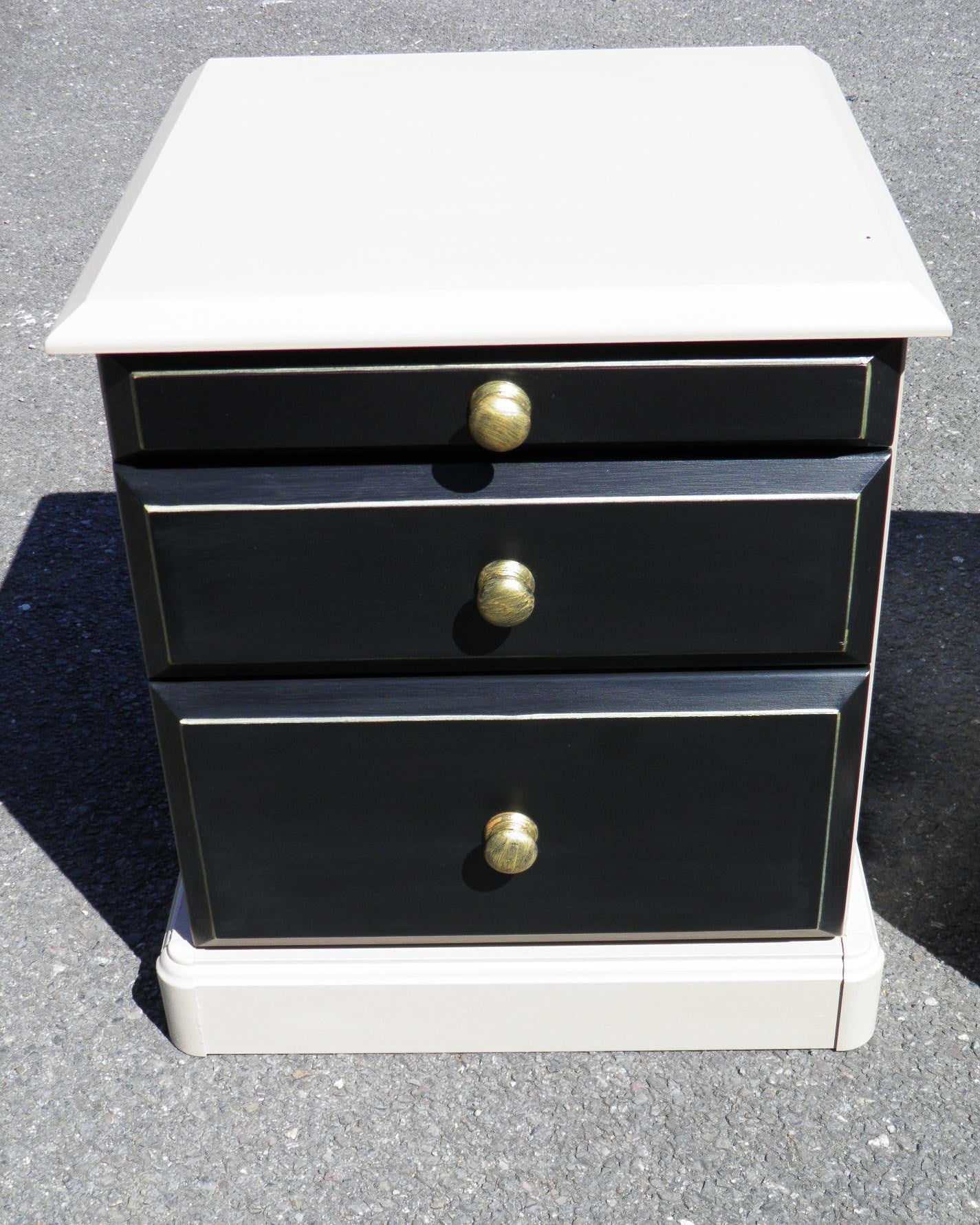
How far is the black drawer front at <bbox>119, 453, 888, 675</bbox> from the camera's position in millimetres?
1119

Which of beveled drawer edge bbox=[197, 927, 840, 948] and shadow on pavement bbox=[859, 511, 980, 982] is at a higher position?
beveled drawer edge bbox=[197, 927, 840, 948]

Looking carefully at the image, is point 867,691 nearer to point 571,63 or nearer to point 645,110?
point 645,110

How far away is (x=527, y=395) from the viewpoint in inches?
42.3

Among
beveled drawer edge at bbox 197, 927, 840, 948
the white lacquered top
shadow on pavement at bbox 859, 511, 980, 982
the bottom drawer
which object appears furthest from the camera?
shadow on pavement at bbox 859, 511, 980, 982

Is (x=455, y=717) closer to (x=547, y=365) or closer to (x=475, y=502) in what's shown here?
(x=475, y=502)

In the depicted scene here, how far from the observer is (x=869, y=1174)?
4.30 feet

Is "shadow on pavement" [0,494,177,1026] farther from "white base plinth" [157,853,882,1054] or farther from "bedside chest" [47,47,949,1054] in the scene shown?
"bedside chest" [47,47,949,1054]

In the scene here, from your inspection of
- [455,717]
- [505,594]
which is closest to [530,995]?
[455,717]

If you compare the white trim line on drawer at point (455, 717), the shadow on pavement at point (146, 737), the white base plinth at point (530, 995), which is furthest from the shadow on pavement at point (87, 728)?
the white trim line on drawer at point (455, 717)

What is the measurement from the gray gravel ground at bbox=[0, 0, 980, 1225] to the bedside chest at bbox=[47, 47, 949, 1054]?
0.19ft

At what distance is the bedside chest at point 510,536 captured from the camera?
1.06 m

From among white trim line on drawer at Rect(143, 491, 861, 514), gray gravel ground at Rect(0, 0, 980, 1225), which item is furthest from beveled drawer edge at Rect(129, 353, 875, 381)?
gray gravel ground at Rect(0, 0, 980, 1225)

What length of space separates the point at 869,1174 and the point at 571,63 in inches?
47.7

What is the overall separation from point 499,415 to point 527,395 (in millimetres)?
35
